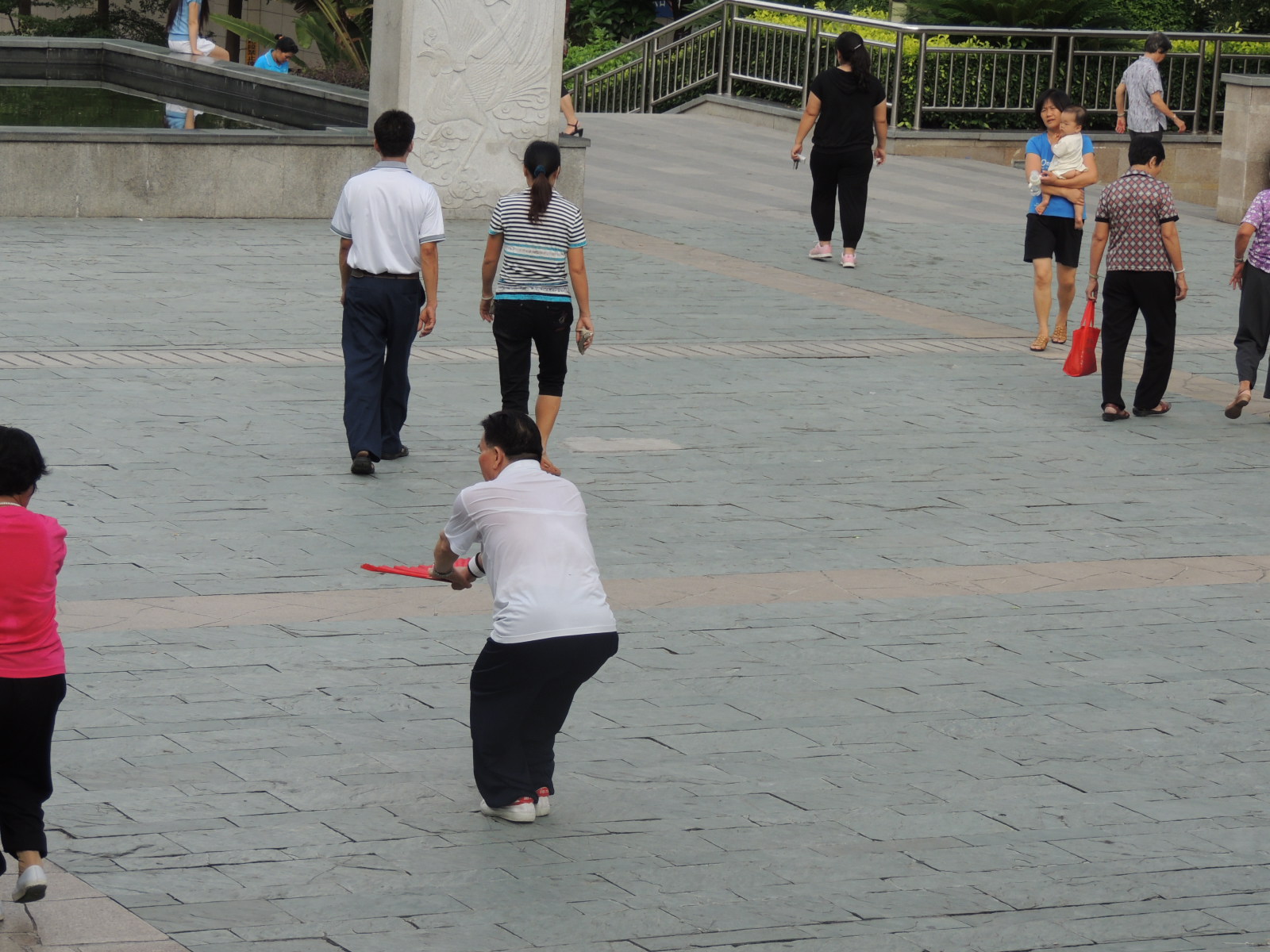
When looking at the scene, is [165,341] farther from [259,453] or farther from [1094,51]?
[1094,51]

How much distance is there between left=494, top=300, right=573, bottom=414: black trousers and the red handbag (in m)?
3.81

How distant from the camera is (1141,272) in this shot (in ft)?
37.7

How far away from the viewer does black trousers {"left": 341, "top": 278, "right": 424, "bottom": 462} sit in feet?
31.2

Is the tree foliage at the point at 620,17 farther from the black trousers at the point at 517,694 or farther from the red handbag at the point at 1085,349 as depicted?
the black trousers at the point at 517,694

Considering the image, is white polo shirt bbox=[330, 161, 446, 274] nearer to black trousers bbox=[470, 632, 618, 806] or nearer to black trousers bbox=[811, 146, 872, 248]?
black trousers bbox=[470, 632, 618, 806]

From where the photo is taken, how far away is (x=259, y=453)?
9734 mm

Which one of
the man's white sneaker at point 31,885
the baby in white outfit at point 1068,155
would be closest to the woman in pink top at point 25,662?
the man's white sneaker at point 31,885

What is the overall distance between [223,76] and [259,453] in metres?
12.7

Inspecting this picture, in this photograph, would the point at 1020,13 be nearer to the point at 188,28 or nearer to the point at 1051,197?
the point at 188,28

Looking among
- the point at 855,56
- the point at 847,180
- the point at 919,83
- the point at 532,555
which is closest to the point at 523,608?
the point at 532,555

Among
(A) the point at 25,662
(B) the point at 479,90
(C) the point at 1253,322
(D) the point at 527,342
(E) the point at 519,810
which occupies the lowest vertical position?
(E) the point at 519,810

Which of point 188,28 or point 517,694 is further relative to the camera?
point 188,28

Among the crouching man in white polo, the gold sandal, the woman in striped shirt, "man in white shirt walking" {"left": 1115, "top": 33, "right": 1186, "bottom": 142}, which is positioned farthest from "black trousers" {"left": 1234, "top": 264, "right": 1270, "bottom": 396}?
"man in white shirt walking" {"left": 1115, "top": 33, "right": 1186, "bottom": 142}

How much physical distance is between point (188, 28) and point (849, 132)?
379 inches
